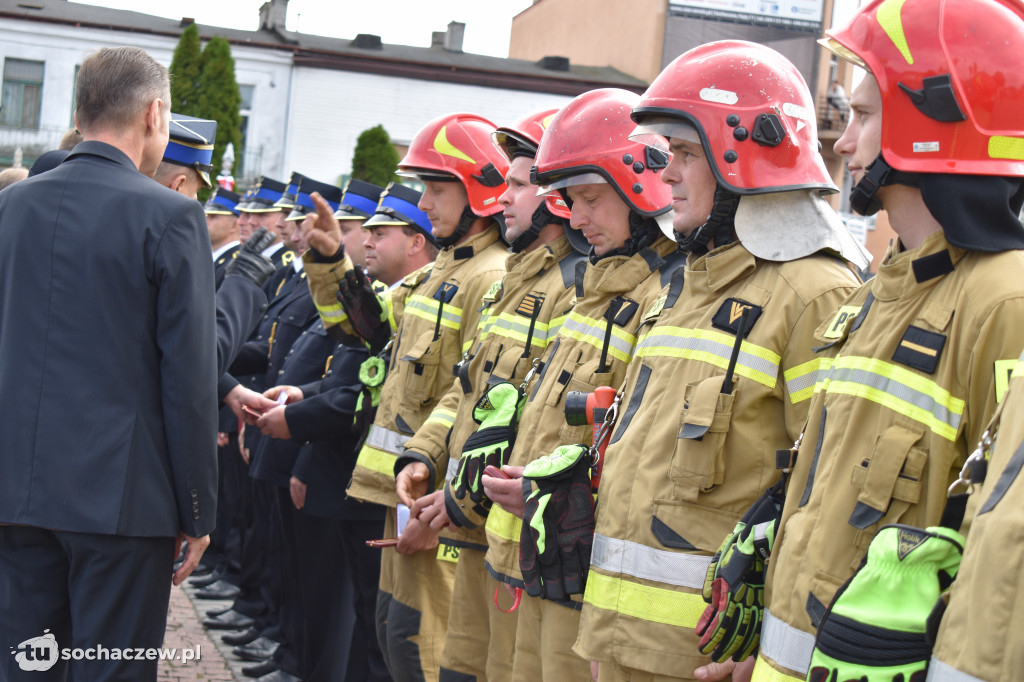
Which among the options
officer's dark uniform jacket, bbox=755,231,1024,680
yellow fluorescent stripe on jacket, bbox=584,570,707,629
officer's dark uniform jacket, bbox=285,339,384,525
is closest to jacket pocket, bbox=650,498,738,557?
yellow fluorescent stripe on jacket, bbox=584,570,707,629

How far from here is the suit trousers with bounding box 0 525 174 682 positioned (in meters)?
3.64

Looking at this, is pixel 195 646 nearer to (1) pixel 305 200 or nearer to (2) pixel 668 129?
(1) pixel 305 200

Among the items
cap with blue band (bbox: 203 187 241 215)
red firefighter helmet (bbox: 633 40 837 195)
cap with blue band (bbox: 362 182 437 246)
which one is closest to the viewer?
red firefighter helmet (bbox: 633 40 837 195)

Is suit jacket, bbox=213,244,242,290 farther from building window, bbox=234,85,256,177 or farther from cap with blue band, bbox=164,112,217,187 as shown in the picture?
building window, bbox=234,85,256,177

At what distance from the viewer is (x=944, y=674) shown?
172cm

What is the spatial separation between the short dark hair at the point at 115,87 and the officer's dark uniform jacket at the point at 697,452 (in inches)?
83.9

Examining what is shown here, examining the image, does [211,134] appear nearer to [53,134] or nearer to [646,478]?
[646,478]

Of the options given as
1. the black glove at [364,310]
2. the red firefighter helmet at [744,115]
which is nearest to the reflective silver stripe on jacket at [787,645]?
the red firefighter helmet at [744,115]

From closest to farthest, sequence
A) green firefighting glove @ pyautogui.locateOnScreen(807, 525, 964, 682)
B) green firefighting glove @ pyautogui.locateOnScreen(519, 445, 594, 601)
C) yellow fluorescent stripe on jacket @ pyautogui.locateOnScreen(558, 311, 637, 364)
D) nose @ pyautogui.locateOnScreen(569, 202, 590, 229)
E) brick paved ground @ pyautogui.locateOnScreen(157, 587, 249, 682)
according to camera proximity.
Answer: green firefighting glove @ pyautogui.locateOnScreen(807, 525, 964, 682), green firefighting glove @ pyautogui.locateOnScreen(519, 445, 594, 601), yellow fluorescent stripe on jacket @ pyautogui.locateOnScreen(558, 311, 637, 364), nose @ pyautogui.locateOnScreen(569, 202, 590, 229), brick paved ground @ pyautogui.locateOnScreen(157, 587, 249, 682)

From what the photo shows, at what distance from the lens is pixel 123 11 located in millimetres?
40219

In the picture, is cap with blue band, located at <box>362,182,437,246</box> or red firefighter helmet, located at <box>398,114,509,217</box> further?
cap with blue band, located at <box>362,182,437,246</box>

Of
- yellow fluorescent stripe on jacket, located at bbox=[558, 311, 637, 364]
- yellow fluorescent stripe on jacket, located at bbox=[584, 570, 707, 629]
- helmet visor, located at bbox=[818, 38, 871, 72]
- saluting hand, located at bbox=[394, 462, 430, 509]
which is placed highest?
helmet visor, located at bbox=[818, 38, 871, 72]

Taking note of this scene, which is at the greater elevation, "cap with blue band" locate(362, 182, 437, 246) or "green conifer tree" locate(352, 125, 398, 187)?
"green conifer tree" locate(352, 125, 398, 187)

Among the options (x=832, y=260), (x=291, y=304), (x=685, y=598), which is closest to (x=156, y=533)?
(x=685, y=598)
